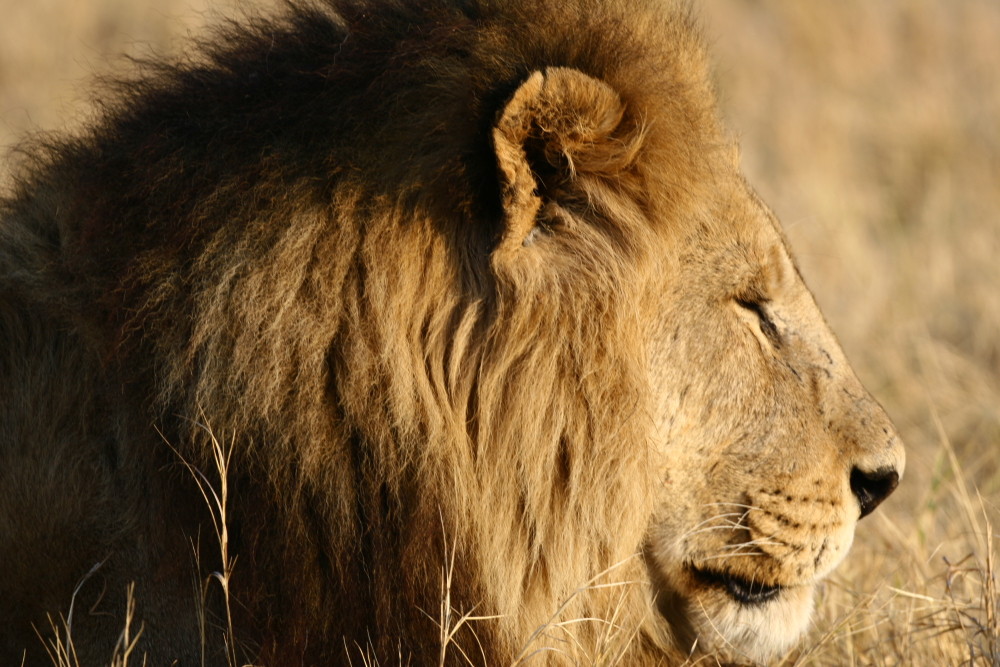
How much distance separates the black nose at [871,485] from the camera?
278cm

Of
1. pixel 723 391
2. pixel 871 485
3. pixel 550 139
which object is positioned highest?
pixel 550 139

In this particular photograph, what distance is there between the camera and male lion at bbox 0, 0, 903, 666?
94.9 inches

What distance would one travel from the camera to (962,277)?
21.4 ft

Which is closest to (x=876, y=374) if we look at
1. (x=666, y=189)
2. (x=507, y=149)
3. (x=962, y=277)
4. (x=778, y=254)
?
(x=962, y=277)

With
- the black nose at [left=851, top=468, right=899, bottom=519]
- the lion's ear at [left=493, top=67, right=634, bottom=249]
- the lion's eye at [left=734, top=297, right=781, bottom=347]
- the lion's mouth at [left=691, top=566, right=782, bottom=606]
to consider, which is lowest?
the lion's mouth at [left=691, top=566, right=782, bottom=606]

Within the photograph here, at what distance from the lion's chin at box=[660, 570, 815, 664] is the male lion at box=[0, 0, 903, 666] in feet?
0.62

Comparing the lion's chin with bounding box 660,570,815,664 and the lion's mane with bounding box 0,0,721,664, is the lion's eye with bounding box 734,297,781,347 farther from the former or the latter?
the lion's chin with bounding box 660,570,815,664

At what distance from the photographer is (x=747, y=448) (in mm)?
2699

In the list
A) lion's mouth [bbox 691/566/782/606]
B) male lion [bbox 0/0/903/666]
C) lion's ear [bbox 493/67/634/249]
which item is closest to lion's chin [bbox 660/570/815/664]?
lion's mouth [bbox 691/566/782/606]

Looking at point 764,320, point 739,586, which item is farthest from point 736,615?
point 764,320

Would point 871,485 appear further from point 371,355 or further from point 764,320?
point 371,355

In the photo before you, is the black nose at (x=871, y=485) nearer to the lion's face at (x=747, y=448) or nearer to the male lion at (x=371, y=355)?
the lion's face at (x=747, y=448)

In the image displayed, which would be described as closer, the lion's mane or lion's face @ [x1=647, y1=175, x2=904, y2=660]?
the lion's mane

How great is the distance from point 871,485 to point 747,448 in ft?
1.10
